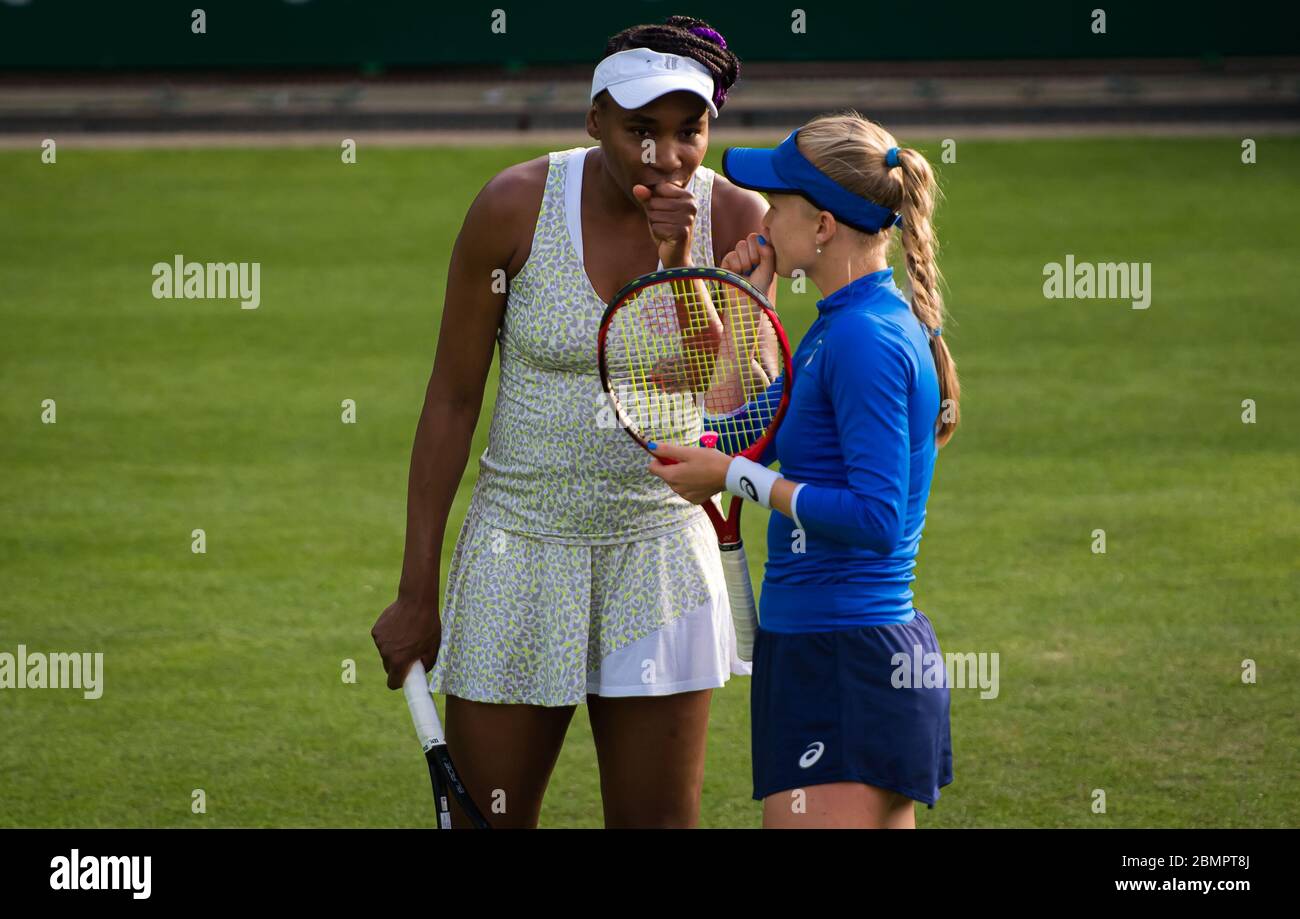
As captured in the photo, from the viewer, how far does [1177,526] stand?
7746 millimetres

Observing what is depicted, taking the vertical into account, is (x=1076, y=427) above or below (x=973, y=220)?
below

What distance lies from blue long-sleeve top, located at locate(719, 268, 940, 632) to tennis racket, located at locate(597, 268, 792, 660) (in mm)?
100

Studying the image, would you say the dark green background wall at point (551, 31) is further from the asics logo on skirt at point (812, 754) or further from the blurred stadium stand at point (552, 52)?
the asics logo on skirt at point (812, 754)

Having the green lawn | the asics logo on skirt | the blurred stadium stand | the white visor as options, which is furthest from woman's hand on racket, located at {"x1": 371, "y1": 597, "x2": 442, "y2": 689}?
the blurred stadium stand

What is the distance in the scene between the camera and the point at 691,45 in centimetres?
335

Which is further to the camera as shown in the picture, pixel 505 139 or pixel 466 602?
pixel 505 139

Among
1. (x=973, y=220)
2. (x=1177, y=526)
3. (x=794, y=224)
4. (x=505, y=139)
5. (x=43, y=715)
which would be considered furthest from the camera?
(x=505, y=139)

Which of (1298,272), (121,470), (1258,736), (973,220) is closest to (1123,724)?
(1258,736)

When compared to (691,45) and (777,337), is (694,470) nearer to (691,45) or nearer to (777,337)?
(777,337)

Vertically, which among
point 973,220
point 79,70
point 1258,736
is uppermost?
point 79,70

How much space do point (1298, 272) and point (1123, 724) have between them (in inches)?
331

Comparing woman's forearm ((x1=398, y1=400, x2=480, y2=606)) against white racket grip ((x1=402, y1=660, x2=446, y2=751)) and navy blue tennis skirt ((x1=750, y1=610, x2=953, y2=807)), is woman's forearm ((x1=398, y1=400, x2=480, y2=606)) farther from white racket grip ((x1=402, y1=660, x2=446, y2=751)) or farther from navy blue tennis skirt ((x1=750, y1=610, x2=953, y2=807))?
navy blue tennis skirt ((x1=750, y1=610, x2=953, y2=807))

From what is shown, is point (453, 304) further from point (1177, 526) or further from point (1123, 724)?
point (1177, 526)

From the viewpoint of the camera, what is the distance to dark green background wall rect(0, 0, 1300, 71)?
21266 millimetres
